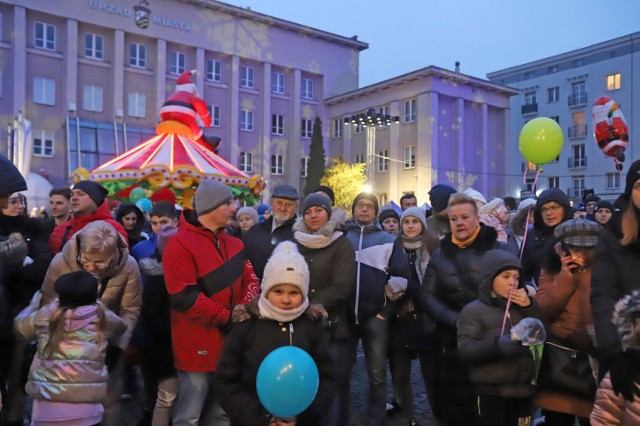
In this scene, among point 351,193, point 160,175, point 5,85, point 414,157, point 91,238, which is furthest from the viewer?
point 414,157

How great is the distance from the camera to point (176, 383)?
3.79 m

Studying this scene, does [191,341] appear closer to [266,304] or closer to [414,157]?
[266,304]

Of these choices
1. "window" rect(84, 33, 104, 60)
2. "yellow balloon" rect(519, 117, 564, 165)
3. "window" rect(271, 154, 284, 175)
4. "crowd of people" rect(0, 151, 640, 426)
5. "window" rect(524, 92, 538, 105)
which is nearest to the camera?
"crowd of people" rect(0, 151, 640, 426)

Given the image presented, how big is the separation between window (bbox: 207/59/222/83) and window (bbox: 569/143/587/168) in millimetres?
31421

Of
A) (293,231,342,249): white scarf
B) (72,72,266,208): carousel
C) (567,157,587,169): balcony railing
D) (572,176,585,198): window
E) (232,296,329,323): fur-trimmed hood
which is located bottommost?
(232,296,329,323): fur-trimmed hood

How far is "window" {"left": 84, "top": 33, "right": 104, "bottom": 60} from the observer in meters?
31.7

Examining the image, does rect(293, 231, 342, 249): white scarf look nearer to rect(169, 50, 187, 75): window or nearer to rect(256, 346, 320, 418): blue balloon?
rect(256, 346, 320, 418): blue balloon

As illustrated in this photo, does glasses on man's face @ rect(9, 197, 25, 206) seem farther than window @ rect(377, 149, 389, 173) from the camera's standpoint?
No

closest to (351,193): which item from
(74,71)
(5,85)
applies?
(74,71)

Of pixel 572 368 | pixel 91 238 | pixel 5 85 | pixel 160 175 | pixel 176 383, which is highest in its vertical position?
pixel 5 85

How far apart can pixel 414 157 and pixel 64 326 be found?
1321 inches

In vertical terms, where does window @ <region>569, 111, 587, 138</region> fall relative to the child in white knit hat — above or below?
above

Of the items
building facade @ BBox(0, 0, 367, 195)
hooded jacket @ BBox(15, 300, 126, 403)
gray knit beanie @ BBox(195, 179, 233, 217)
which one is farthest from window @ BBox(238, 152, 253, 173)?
hooded jacket @ BBox(15, 300, 126, 403)

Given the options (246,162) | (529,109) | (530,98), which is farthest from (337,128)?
(530,98)
